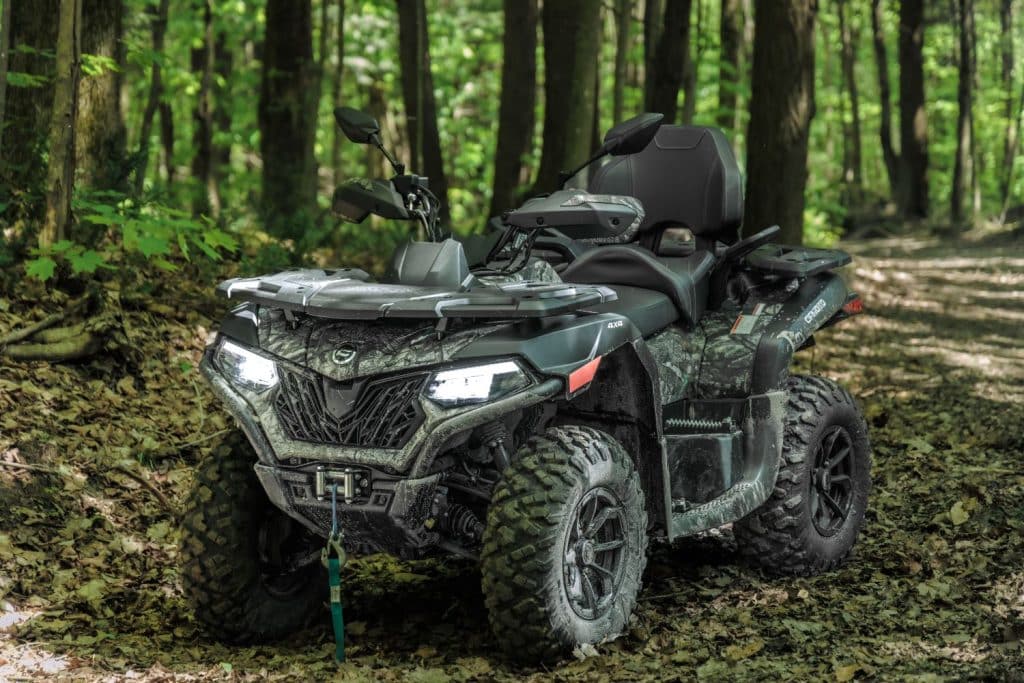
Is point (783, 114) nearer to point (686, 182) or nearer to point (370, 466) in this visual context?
point (686, 182)

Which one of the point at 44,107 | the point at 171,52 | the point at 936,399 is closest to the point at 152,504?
the point at 44,107

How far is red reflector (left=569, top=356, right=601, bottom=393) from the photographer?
4301 mm

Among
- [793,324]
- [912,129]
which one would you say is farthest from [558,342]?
[912,129]

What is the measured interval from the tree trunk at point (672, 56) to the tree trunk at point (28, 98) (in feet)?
25.9

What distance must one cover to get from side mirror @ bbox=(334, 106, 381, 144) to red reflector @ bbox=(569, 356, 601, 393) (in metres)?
1.16

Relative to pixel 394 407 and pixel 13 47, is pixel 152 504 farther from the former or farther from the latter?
pixel 13 47

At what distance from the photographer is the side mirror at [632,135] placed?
439 cm

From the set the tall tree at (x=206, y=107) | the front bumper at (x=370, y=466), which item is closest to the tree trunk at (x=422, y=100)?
the tall tree at (x=206, y=107)

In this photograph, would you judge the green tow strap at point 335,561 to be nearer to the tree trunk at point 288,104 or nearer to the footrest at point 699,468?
the footrest at point 699,468

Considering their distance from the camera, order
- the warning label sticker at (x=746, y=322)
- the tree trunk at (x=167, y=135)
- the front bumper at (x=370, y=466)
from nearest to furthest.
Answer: the front bumper at (x=370, y=466) < the warning label sticker at (x=746, y=322) < the tree trunk at (x=167, y=135)

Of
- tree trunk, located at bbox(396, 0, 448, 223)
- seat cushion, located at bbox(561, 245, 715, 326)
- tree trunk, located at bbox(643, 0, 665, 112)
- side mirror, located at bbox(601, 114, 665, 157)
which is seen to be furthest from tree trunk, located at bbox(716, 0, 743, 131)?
side mirror, located at bbox(601, 114, 665, 157)

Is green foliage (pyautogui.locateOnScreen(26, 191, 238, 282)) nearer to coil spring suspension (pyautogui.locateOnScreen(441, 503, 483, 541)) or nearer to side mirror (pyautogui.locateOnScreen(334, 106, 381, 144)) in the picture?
side mirror (pyautogui.locateOnScreen(334, 106, 381, 144))

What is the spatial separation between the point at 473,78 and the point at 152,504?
2418 cm

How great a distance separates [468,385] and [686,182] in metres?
2.25
